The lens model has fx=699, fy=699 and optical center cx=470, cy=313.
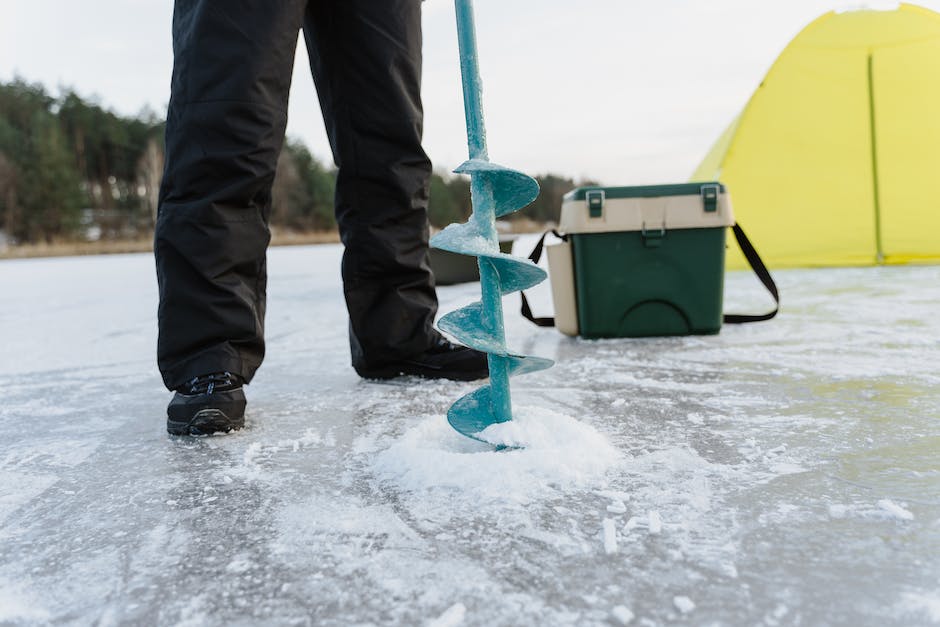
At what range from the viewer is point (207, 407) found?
1.15m

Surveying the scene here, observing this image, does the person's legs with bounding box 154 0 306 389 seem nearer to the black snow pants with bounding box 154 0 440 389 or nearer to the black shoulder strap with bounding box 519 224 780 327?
the black snow pants with bounding box 154 0 440 389

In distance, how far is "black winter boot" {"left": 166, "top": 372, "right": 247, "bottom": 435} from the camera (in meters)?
1.14

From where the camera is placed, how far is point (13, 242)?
27.7 meters

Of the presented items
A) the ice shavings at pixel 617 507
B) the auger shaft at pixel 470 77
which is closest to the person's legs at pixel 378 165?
the auger shaft at pixel 470 77

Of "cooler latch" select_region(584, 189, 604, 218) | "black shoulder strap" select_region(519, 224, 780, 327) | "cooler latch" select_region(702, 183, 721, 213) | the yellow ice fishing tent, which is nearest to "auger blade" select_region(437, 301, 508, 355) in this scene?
"black shoulder strap" select_region(519, 224, 780, 327)

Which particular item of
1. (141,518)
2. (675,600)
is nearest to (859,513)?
(675,600)

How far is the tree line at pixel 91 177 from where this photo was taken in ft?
91.0

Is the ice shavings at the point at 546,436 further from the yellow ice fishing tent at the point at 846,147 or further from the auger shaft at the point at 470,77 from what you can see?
the yellow ice fishing tent at the point at 846,147

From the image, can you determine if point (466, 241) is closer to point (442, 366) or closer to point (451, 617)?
point (451, 617)

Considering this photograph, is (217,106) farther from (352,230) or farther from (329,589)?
(329,589)

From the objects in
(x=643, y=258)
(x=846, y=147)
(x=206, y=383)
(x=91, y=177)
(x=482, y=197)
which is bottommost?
(x=206, y=383)

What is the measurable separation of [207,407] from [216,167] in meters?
0.40

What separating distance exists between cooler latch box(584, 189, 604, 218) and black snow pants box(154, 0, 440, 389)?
634 mm

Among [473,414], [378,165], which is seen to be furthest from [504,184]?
[378,165]
